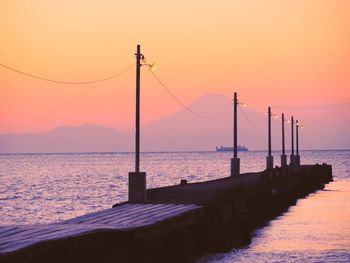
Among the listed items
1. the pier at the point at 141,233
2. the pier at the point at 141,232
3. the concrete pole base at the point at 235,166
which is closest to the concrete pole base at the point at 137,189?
the pier at the point at 141,232

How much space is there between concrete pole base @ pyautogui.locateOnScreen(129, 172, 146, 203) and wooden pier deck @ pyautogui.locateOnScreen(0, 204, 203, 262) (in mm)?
1480

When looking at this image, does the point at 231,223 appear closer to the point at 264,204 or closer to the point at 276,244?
the point at 276,244

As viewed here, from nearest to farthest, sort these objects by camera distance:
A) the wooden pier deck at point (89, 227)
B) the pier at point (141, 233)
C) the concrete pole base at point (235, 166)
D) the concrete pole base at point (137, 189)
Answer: the wooden pier deck at point (89, 227), the pier at point (141, 233), the concrete pole base at point (137, 189), the concrete pole base at point (235, 166)

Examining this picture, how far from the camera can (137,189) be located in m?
26.7

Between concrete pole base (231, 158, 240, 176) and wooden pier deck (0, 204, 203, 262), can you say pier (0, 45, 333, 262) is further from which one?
concrete pole base (231, 158, 240, 176)

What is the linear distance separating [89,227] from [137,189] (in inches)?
394

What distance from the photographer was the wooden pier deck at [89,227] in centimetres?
1337

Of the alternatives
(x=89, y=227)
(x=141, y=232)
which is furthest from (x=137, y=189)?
(x=89, y=227)

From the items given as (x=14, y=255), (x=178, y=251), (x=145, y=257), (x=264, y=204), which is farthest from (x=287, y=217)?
(x=14, y=255)

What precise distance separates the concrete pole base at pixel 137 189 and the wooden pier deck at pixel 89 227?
148cm

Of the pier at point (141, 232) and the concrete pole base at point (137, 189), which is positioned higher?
the concrete pole base at point (137, 189)

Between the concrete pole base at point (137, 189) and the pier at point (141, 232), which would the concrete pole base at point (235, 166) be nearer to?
the pier at point (141, 232)

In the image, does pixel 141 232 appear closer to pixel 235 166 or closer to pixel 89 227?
pixel 89 227

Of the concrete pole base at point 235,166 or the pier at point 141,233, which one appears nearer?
the pier at point 141,233
